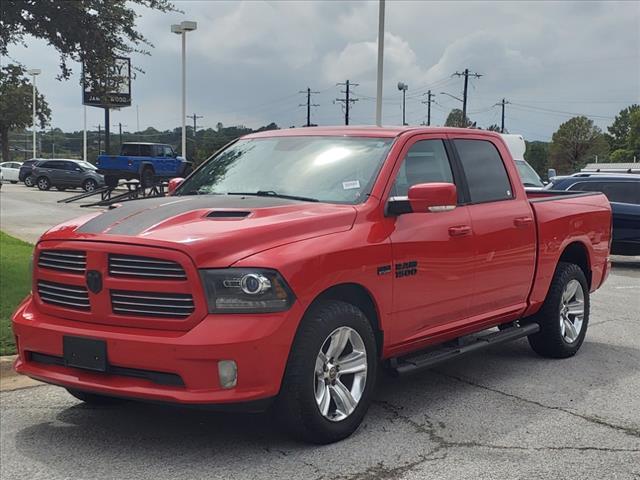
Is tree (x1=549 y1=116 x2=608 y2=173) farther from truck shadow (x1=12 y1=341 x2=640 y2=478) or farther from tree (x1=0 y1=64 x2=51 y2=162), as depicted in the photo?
truck shadow (x1=12 y1=341 x2=640 y2=478)

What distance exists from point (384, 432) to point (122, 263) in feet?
6.35

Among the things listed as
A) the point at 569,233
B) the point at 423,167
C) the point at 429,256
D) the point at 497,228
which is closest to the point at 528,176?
the point at 569,233

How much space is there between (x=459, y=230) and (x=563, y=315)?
2044mm

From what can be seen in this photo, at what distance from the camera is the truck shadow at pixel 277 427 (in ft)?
13.8

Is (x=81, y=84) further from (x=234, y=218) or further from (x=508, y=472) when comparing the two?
(x=508, y=472)

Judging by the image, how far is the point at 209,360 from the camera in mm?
3865

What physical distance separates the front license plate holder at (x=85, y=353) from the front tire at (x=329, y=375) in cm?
100

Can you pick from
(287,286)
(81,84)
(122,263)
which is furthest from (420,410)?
(81,84)

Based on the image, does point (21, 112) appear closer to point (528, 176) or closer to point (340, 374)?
point (528, 176)

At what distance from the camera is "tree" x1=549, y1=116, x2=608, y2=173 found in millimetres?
77312

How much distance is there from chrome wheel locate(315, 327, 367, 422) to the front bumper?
378 millimetres

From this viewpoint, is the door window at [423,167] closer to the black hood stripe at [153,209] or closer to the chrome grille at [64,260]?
the black hood stripe at [153,209]

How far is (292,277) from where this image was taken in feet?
13.3

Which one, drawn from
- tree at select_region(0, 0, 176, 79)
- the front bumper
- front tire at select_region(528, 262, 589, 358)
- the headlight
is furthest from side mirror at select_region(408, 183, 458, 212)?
tree at select_region(0, 0, 176, 79)
